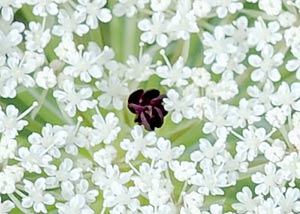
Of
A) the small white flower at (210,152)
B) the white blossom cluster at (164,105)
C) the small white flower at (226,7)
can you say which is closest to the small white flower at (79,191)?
the white blossom cluster at (164,105)

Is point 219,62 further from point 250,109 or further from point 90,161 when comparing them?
point 90,161

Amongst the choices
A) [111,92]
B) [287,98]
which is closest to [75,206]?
[111,92]

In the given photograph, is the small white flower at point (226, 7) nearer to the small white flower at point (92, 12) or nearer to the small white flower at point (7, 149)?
the small white flower at point (92, 12)

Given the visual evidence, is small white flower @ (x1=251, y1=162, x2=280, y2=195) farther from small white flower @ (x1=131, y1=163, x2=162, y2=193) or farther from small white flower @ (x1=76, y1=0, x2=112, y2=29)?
small white flower @ (x1=76, y1=0, x2=112, y2=29)

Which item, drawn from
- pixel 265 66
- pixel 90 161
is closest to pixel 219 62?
pixel 265 66

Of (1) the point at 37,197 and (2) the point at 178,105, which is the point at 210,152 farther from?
(1) the point at 37,197

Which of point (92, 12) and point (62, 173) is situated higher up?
point (92, 12)

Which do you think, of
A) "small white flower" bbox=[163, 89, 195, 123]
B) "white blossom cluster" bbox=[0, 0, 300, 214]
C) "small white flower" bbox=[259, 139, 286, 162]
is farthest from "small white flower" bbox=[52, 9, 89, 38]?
"small white flower" bbox=[259, 139, 286, 162]
